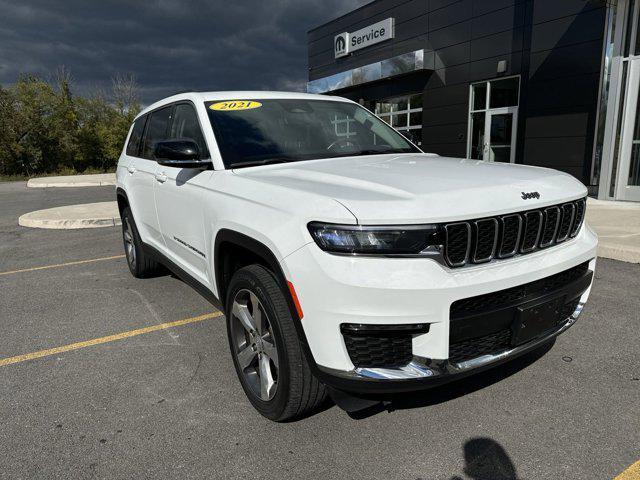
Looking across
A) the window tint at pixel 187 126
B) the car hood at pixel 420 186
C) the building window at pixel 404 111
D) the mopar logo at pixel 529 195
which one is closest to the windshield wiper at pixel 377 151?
the car hood at pixel 420 186

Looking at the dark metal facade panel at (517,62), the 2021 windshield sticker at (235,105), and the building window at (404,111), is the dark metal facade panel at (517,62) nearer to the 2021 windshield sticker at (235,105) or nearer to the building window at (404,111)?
the building window at (404,111)

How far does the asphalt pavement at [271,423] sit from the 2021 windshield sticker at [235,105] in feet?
5.85

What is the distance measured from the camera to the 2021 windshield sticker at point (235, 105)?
3.38m

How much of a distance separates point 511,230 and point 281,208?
43.7 inches

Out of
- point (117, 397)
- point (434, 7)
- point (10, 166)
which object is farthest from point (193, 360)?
point (10, 166)

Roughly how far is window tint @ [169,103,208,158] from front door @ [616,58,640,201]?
9975 millimetres

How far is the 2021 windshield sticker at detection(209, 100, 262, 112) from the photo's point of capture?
3.38m

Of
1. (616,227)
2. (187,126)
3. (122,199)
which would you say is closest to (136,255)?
(122,199)

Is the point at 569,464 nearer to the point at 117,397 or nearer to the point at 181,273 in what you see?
the point at 117,397

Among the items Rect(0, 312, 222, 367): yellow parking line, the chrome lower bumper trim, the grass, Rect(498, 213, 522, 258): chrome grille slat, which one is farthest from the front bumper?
the grass

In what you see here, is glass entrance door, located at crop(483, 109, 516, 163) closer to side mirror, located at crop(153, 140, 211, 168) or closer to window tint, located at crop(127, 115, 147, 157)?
window tint, located at crop(127, 115, 147, 157)

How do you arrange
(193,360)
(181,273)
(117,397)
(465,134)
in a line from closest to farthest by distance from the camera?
(117,397), (193,360), (181,273), (465,134)

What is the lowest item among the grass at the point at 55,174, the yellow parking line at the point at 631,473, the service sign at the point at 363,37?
the yellow parking line at the point at 631,473

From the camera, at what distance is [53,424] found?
2.63 meters
